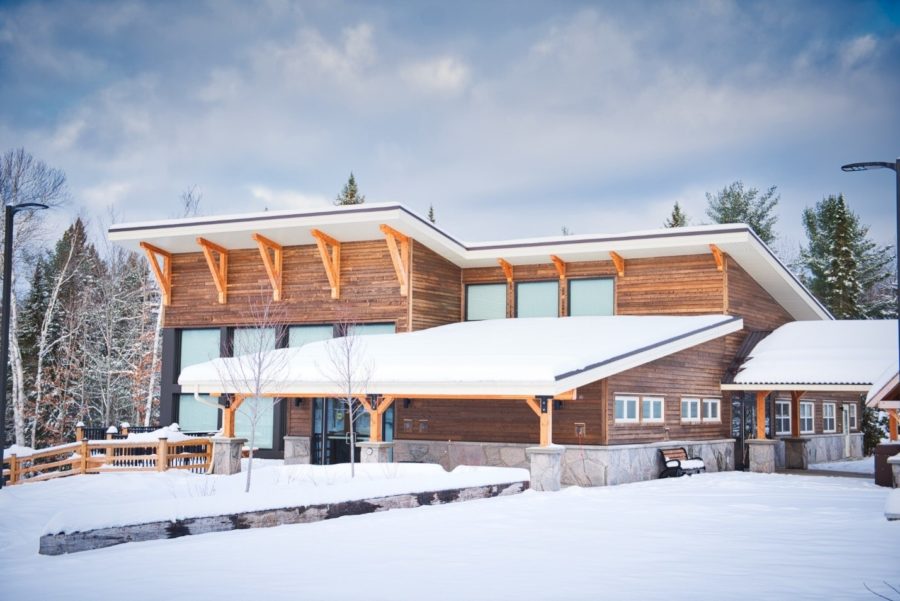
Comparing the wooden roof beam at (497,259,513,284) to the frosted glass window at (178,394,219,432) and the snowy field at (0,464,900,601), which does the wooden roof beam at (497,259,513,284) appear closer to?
the frosted glass window at (178,394,219,432)

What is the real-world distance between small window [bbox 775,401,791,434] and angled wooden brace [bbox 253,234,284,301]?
15.7 m

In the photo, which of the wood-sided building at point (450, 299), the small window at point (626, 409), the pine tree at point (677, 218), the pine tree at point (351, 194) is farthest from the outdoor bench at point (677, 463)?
the pine tree at point (351, 194)

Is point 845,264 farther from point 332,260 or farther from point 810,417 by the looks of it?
point 332,260

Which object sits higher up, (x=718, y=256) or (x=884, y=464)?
(x=718, y=256)

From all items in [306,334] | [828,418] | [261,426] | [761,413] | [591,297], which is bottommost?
[261,426]

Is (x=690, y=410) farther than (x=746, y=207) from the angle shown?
No

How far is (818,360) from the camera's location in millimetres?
26906

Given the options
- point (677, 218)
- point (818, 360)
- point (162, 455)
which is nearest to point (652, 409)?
point (818, 360)

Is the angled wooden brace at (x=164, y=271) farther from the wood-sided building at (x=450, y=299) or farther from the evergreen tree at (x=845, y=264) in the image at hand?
the evergreen tree at (x=845, y=264)

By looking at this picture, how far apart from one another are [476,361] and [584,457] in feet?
11.1

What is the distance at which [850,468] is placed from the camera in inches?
1171

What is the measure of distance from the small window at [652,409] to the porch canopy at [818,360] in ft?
10.7

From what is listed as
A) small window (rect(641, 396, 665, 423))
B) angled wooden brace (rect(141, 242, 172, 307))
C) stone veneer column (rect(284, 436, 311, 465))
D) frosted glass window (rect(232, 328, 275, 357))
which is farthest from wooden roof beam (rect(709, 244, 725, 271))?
angled wooden brace (rect(141, 242, 172, 307))

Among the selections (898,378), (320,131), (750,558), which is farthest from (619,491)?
(320,131)
